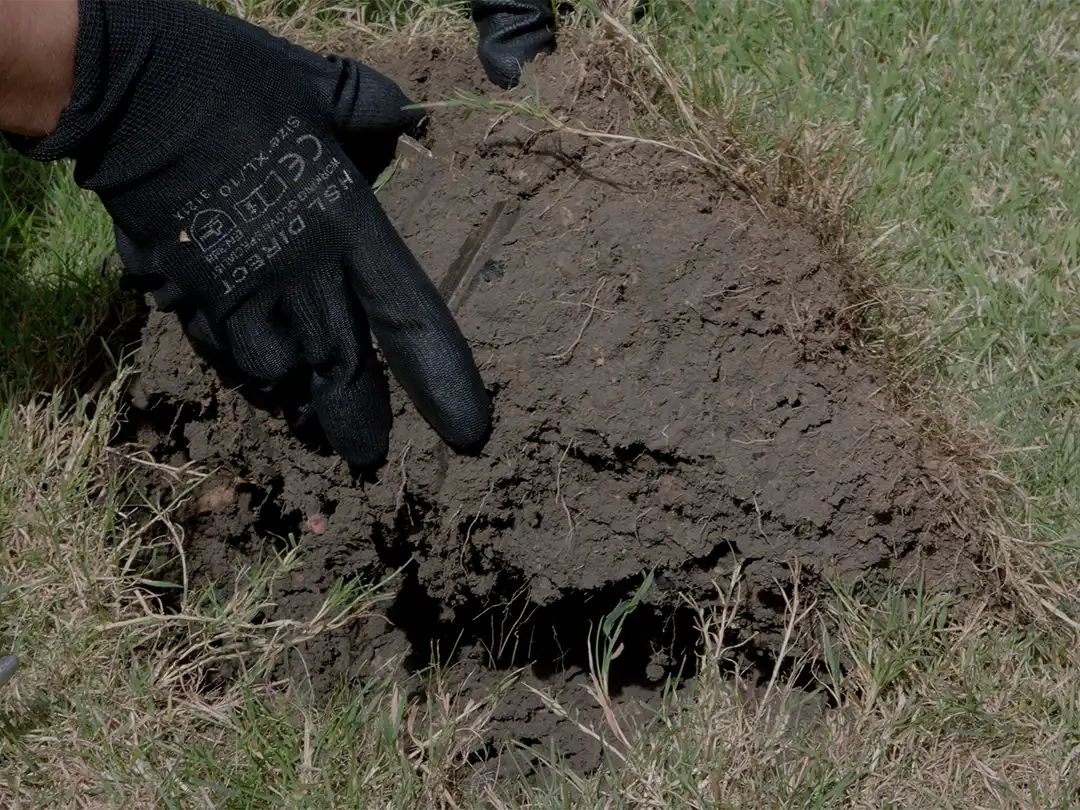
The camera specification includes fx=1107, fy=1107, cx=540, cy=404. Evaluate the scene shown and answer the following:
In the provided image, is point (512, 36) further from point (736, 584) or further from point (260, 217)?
point (736, 584)

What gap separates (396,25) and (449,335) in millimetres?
1366

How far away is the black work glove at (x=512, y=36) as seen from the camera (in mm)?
2432

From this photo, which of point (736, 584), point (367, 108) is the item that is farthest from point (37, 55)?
point (736, 584)

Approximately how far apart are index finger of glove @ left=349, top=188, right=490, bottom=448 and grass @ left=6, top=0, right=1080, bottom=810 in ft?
1.43

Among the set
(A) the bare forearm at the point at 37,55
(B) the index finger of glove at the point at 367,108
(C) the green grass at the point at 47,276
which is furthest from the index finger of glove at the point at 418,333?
(C) the green grass at the point at 47,276

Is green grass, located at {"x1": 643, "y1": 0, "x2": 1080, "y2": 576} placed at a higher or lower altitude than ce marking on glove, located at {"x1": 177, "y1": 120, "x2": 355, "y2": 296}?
lower

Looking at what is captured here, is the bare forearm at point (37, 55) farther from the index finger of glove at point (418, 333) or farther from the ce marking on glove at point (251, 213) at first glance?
the index finger of glove at point (418, 333)

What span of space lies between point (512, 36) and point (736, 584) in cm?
129

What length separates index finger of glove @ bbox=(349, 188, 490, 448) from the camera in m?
2.10

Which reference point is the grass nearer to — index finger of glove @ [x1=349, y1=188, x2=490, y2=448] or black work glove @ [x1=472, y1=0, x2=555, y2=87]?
black work glove @ [x1=472, y1=0, x2=555, y2=87]

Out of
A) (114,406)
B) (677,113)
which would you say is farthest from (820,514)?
(114,406)

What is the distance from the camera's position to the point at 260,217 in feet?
7.01

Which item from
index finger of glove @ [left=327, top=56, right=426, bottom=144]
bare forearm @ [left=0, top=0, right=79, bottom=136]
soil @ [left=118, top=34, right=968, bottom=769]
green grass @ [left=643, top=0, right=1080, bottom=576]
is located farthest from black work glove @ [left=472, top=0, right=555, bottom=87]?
bare forearm @ [left=0, top=0, right=79, bottom=136]

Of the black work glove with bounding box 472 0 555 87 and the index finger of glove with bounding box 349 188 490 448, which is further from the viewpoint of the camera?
the black work glove with bounding box 472 0 555 87
